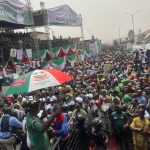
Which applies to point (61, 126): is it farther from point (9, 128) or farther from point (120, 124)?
point (120, 124)

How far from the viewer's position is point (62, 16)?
30094 millimetres

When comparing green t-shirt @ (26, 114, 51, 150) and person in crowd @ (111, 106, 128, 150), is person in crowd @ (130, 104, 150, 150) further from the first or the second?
green t-shirt @ (26, 114, 51, 150)

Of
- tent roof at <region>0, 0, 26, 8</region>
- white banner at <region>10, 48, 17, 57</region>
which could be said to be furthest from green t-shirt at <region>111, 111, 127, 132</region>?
tent roof at <region>0, 0, 26, 8</region>

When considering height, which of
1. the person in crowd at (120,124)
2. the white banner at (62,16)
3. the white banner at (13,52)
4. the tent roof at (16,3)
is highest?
the tent roof at (16,3)

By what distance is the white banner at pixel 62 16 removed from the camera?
92.2 feet

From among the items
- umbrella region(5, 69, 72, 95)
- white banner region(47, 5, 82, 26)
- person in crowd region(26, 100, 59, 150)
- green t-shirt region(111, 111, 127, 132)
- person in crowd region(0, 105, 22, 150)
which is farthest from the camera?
white banner region(47, 5, 82, 26)

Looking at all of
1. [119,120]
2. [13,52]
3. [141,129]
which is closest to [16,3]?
[13,52]

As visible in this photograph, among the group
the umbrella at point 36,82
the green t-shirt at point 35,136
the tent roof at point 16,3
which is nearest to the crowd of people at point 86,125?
the green t-shirt at point 35,136

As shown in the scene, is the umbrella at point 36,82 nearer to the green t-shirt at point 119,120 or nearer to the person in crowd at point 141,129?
the person in crowd at point 141,129

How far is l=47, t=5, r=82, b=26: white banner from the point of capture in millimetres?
28094

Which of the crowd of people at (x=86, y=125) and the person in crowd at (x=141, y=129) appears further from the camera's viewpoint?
the person in crowd at (x=141, y=129)

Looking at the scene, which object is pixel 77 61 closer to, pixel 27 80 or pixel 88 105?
pixel 88 105

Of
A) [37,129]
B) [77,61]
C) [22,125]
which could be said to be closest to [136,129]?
[22,125]

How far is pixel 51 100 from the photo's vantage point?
13250 mm
